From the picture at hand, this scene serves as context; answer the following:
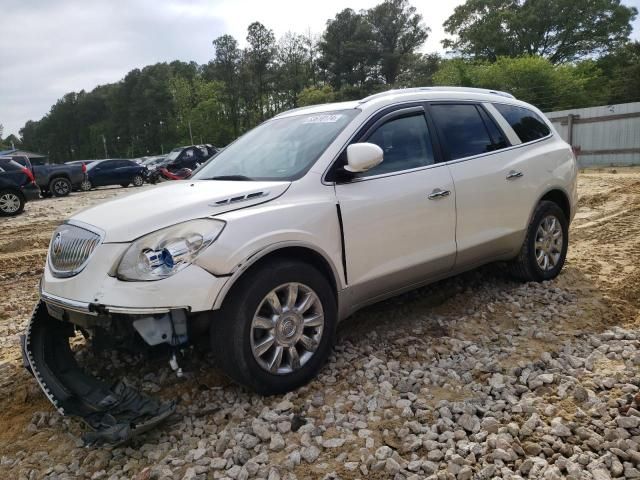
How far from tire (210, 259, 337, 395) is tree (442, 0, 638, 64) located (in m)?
48.8

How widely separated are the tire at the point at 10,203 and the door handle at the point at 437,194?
41.9ft

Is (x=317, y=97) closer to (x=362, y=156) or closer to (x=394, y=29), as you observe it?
(x=394, y=29)

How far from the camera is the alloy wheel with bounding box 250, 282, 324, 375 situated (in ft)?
9.89

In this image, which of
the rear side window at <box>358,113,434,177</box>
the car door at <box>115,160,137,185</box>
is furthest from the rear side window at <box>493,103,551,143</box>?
the car door at <box>115,160,137,185</box>

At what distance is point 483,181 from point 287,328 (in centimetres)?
217

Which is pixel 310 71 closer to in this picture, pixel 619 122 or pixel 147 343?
pixel 619 122

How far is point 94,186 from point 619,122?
20.9 meters

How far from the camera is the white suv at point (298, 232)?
2.80 metres

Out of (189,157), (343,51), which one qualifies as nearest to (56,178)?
(189,157)

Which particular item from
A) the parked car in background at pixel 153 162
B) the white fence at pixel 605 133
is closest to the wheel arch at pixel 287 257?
the white fence at pixel 605 133

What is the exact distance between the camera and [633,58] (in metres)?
36.4

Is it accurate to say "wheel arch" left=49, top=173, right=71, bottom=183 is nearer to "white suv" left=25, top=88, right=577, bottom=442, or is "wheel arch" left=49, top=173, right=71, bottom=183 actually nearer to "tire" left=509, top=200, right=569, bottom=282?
"white suv" left=25, top=88, right=577, bottom=442

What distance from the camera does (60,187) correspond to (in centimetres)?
1955

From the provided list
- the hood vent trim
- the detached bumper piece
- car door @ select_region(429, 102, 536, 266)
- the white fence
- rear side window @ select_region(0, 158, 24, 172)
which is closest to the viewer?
the detached bumper piece
